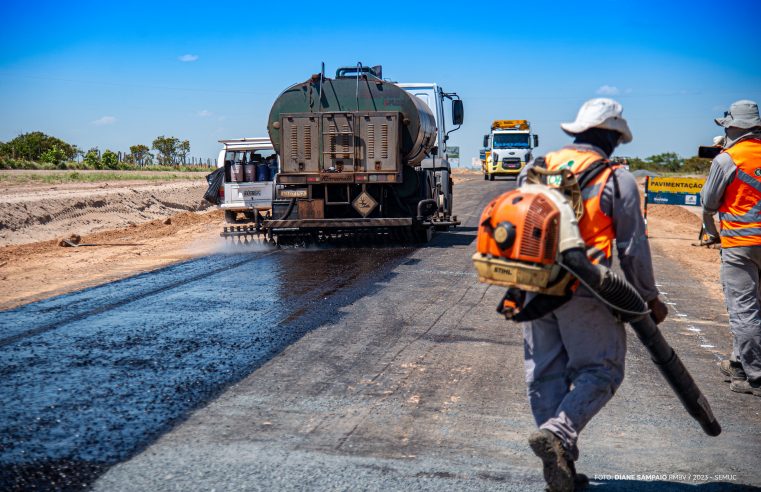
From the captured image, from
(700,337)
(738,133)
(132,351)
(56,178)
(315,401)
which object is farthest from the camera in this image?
(56,178)

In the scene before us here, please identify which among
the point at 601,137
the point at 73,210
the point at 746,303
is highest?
the point at 601,137

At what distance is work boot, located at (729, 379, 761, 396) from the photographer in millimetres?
5784

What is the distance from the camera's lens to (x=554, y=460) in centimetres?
363

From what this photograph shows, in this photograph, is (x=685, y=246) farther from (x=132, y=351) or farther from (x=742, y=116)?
(x=132, y=351)

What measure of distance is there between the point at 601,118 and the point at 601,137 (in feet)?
0.37

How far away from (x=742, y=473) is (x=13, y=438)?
12.9 ft

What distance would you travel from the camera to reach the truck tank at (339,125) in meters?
14.6

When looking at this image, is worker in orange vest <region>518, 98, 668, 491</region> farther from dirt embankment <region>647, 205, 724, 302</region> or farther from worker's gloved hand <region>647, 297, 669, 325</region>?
dirt embankment <region>647, 205, 724, 302</region>

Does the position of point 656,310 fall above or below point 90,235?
above

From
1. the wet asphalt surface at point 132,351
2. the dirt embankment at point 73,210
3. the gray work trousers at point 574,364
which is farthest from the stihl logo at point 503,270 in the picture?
the dirt embankment at point 73,210

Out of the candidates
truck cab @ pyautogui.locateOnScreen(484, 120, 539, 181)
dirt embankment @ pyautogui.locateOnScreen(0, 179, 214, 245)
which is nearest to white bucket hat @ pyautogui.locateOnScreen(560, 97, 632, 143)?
dirt embankment @ pyautogui.locateOnScreen(0, 179, 214, 245)

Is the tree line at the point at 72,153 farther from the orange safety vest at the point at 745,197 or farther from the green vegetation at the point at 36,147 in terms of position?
the orange safety vest at the point at 745,197

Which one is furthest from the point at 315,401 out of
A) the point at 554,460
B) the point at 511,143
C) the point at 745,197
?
the point at 511,143

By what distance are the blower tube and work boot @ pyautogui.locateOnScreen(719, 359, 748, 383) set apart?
6.24 feet
